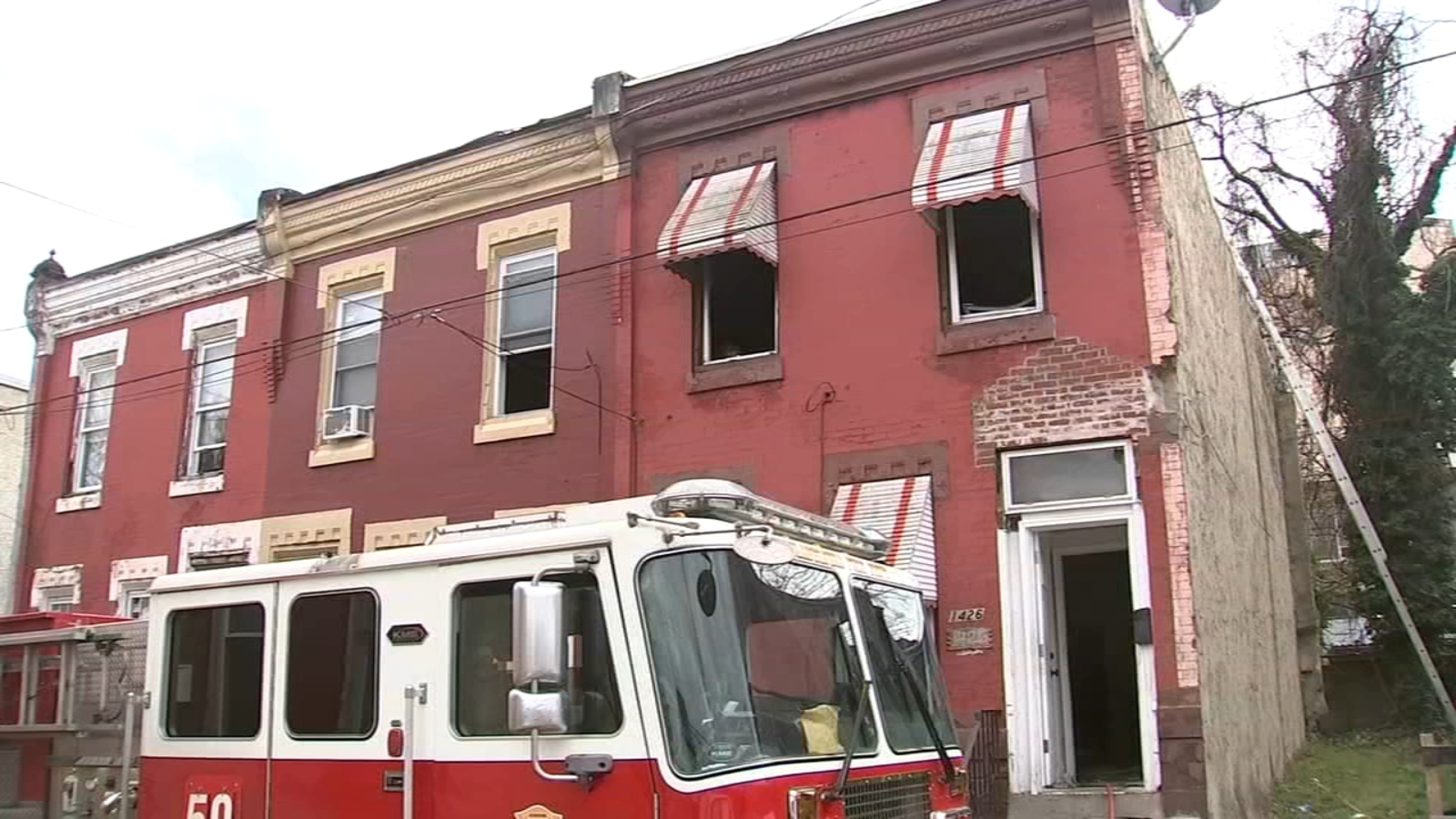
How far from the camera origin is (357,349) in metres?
14.7

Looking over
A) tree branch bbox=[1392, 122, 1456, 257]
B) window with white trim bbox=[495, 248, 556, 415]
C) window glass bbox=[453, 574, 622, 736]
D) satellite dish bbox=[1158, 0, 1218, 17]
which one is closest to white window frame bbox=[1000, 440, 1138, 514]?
satellite dish bbox=[1158, 0, 1218, 17]

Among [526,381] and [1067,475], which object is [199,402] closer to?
[526,381]

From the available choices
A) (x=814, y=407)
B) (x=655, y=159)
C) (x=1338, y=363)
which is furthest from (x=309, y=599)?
(x=1338, y=363)

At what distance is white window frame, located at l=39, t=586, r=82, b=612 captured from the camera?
54.5 feet

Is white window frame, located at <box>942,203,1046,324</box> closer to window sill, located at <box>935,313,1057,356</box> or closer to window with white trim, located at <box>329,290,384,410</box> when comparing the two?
window sill, located at <box>935,313,1057,356</box>

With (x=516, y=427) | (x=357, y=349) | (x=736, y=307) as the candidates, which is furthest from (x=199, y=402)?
(x=736, y=307)

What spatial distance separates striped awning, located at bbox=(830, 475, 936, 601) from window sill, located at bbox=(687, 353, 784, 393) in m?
1.30

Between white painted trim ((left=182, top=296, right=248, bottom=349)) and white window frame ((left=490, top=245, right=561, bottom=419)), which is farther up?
white painted trim ((left=182, top=296, right=248, bottom=349))

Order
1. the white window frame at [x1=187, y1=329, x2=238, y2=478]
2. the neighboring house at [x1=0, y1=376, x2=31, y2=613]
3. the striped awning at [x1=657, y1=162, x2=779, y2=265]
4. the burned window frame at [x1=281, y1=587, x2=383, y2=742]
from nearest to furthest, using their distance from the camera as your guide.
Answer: the burned window frame at [x1=281, y1=587, x2=383, y2=742]
the striped awning at [x1=657, y1=162, x2=779, y2=265]
the white window frame at [x1=187, y1=329, x2=238, y2=478]
the neighboring house at [x1=0, y1=376, x2=31, y2=613]

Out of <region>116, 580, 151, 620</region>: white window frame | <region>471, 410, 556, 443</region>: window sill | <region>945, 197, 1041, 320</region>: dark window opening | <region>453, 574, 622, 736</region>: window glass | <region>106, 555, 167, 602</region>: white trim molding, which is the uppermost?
<region>945, 197, 1041, 320</region>: dark window opening

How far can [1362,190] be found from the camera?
20641 millimetres

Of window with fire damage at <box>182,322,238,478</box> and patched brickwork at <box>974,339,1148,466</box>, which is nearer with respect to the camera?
patched brickwork at <box>974,339,1148,466</box>

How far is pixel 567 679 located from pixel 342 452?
9.87 meters

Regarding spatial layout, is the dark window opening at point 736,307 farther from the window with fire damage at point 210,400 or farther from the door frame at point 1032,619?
the window with fire damage at point 210,400
